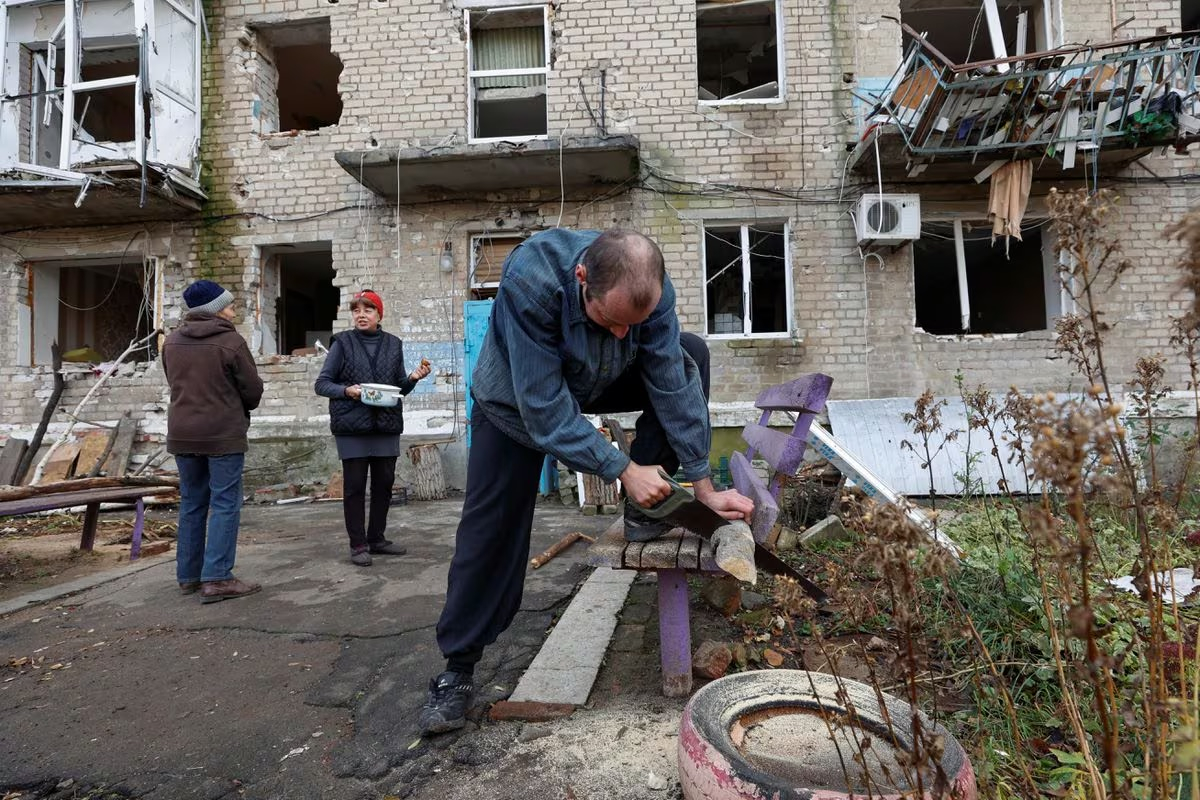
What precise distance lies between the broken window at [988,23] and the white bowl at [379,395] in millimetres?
7908

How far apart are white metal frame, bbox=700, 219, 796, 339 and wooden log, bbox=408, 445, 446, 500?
12.5 feet

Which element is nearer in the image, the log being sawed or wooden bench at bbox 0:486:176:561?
wooden bench at bbox 0:486:176:561

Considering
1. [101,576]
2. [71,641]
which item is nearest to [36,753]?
[71,641]

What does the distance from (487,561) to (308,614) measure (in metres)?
1.76

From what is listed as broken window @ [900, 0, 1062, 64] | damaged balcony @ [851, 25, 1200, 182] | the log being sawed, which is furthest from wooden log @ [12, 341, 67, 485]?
broken window @ [900, 0, 1062, 64]

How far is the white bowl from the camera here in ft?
13.3

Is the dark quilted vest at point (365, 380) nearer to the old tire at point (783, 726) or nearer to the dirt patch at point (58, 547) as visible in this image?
the dirt patch at point (58, 547)

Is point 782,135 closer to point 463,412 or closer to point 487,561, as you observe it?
point 463,412

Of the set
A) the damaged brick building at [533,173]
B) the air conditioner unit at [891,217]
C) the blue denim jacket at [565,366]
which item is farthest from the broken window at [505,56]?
the blue denim jacket at [565,366]

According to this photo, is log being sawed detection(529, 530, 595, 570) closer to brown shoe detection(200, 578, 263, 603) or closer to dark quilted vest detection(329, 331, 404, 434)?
dark quilted vest detection(329, 331, 404, 434)

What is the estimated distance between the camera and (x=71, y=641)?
10.0 ft

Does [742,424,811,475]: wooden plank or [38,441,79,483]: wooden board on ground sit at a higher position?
[742,424,811,475]: wooden plank

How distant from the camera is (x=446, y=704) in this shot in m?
2.07

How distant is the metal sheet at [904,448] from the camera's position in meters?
6.24
